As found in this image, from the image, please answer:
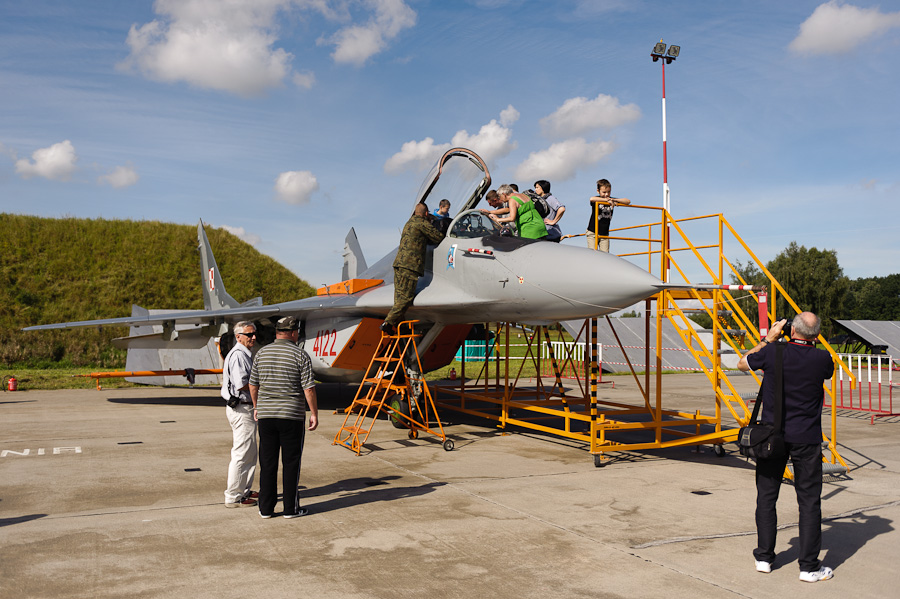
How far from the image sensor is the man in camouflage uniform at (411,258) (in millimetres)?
9430

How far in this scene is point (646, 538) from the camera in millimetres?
4883

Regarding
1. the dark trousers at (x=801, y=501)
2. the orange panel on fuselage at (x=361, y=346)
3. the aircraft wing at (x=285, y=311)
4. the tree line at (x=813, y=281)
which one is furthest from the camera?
the tree line at (x=813, y=281)

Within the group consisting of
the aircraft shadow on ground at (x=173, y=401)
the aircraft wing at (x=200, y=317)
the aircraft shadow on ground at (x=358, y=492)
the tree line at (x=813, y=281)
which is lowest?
the aircraft shadow on ground at (x=173, y=401)

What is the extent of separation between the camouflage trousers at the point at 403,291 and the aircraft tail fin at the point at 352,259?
8428 millimetres

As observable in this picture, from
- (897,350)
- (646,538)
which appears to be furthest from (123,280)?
(897,350)

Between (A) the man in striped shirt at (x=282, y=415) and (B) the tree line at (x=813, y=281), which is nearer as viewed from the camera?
(A) the man in striped shirt at (x=282, y=415)

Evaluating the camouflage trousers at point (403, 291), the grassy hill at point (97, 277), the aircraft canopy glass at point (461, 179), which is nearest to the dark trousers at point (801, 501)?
the camouflage trousers at point (403, 291)

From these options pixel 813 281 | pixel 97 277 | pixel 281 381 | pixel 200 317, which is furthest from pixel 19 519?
pixel 813 281

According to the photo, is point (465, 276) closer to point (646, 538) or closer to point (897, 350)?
point (646, 538)

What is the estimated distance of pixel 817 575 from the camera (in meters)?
4.00

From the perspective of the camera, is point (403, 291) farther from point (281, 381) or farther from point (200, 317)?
point (200, 317)

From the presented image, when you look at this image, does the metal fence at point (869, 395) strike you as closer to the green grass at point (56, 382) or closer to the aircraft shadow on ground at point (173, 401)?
the aircraft shadow on ground at point (173, 401)

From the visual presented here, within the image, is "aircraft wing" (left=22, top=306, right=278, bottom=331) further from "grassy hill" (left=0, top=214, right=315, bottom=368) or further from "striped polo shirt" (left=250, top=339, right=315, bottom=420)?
"grassy hill" (left=0, top=214, right=315, bottom=368)

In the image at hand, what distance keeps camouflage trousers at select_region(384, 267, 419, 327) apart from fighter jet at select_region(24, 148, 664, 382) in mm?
170
